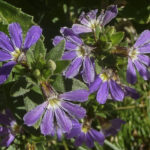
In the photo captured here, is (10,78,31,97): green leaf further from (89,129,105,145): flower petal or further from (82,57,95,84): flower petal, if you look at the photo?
(89,129,105,145): flower petal

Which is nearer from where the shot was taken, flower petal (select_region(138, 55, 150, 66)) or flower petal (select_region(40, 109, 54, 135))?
flower petal (select_region(40, 109, 54, 135))

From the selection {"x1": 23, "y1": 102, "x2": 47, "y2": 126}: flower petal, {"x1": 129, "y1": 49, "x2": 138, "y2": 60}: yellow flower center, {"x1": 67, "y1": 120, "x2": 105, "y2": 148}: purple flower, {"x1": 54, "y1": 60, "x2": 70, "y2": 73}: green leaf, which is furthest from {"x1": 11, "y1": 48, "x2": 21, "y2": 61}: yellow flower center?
{"x1": 67, "y1": 120, "x2": 105, "y2": 148}: purple flower

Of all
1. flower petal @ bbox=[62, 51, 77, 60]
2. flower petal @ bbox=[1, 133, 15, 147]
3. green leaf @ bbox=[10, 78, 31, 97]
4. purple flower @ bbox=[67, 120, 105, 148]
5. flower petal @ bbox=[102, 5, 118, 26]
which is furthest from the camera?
purple flower @ bbox=[67, 120, 105, 148]

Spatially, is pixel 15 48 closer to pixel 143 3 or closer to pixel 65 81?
pixel 65 81

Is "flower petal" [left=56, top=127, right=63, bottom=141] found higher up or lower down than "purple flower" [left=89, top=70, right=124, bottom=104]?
lower down

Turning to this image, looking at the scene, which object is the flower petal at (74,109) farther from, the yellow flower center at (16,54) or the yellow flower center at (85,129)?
the yellow flower center at (85,129)

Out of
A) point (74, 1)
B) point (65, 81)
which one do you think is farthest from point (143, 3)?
point (65, 81)
